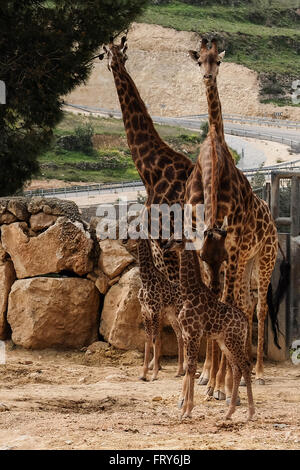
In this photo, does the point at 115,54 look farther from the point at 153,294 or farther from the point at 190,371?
the point at 190,371

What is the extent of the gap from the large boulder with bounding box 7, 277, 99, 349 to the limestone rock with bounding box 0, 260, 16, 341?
0.14 metres

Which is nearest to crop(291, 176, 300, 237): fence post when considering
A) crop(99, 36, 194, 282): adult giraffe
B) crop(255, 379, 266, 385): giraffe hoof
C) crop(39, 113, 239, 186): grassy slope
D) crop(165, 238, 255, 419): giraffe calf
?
crop(255, 379, 266, 385): giraffe hoof

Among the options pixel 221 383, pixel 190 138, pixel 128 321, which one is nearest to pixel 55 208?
pixel 128 321

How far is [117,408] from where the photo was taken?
344 inches

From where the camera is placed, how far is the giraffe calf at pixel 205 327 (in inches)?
315

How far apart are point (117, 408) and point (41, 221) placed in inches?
166

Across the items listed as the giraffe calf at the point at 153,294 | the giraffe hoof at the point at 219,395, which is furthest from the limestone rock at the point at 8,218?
the giraffe hoof at the point at 219,395

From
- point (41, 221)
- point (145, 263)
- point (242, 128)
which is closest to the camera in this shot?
point (145, 263)

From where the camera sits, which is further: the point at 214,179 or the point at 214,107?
the point at 214,107

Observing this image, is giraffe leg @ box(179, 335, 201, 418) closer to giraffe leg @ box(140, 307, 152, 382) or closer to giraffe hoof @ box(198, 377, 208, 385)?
giraffe leg @ box(140, 307, 152, 382)

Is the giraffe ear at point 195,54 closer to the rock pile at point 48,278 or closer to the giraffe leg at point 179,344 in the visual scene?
the giraffe leg at point 179,344

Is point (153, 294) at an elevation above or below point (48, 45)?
below

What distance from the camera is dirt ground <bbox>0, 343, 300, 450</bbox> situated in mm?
6969
